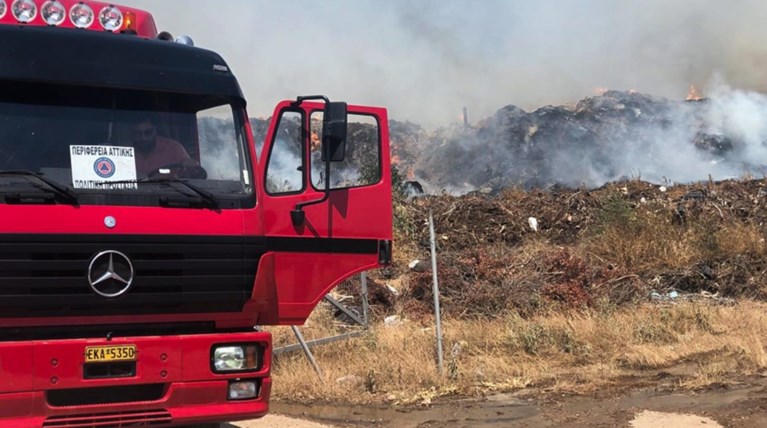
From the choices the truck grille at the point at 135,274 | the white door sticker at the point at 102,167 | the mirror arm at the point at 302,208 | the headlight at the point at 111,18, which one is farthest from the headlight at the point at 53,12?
the mirror arm at the point at 302,208

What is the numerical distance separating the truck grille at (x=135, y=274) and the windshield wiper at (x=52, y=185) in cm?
21

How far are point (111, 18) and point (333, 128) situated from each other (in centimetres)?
161

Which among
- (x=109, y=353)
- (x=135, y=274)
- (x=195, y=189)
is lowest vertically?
(x=109, y=353)

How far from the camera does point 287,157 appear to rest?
5.03 m

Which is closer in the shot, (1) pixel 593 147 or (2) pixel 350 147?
(2) pixel 350 147

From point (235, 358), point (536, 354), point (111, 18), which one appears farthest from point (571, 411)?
point (111, 18)

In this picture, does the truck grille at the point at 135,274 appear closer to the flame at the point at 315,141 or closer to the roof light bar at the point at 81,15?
the flame at the point at 315,141

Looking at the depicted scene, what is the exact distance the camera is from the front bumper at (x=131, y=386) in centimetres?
355

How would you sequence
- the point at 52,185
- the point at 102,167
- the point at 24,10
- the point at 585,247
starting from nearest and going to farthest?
the point at 52,185, the point at 102,167, the point at 24,10, the point at 585,247

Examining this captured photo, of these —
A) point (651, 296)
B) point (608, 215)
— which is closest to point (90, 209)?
point (651, 296)

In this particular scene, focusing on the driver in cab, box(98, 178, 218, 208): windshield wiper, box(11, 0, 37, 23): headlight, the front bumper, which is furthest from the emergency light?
the front bumper

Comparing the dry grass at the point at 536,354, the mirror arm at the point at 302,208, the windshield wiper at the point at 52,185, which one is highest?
the windshield wiper at the point at 52,185

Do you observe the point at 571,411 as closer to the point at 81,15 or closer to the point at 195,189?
the point at 195,189

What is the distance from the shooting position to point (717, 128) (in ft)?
80.9
